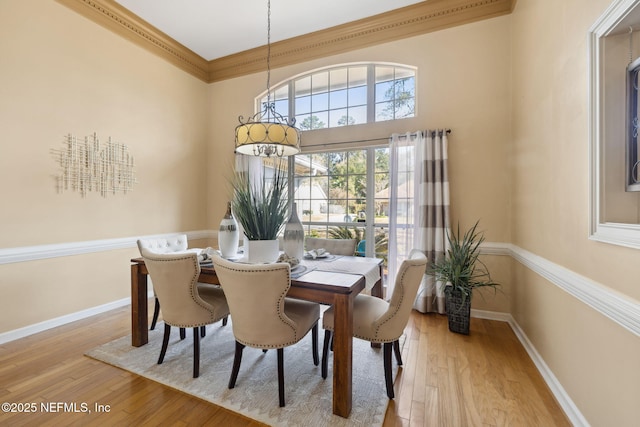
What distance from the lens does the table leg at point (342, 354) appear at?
60.8 inches

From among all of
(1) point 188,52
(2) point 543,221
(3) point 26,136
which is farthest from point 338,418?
(1) point 188,52

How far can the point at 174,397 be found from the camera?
1708mm

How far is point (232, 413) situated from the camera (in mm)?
1577

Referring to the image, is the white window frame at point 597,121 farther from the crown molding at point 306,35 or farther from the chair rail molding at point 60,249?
the chair rail molding at point 60,249

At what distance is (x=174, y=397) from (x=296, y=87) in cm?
388

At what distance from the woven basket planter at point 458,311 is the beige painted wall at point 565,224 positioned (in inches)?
18.0

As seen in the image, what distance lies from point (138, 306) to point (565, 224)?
315cm

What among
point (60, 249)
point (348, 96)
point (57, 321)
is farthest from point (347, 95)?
point (57, 321)

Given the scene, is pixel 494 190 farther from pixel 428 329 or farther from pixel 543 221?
pixel 428 329

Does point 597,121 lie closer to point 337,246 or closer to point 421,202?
point 421,202

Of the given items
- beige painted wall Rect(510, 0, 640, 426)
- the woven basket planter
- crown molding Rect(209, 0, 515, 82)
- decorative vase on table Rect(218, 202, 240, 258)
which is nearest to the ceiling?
crown molding Rect(209, 0, 515, 82)

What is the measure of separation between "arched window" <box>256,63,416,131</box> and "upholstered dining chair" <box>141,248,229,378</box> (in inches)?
107

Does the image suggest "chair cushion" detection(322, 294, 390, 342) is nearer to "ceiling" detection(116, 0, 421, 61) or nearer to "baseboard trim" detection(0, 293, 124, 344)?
"baseboard trim" detection(0, 293, 124, 344)

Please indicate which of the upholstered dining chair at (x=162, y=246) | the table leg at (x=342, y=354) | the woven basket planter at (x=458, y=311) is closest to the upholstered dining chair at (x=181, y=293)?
the upholstered dining chair at (x=162, y=246)
